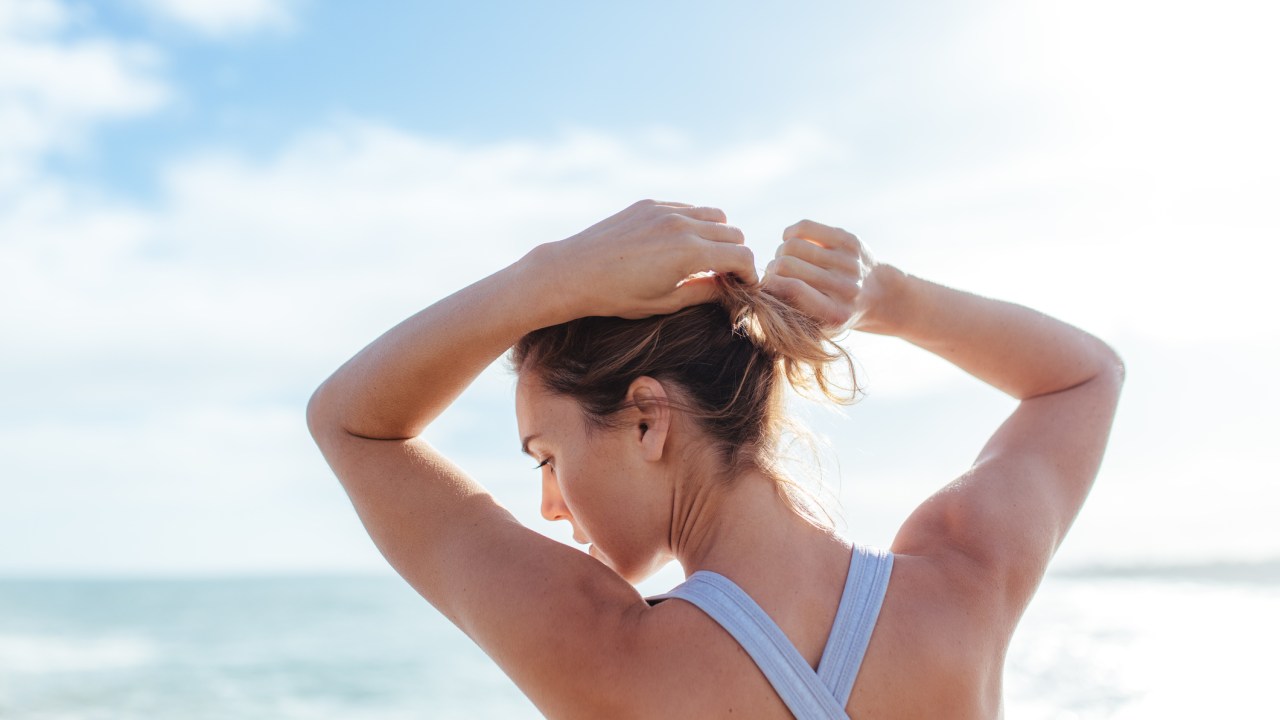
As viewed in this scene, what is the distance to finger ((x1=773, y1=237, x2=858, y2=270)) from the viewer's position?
177cm

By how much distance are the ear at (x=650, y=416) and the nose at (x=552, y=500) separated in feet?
0.70

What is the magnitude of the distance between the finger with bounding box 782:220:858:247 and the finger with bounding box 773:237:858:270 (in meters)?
0.01

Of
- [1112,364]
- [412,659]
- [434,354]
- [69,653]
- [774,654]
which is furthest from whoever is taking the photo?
[69,653]

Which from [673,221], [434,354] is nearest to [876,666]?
[673,221]

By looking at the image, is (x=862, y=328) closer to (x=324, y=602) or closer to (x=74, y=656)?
(x=74, y=656)

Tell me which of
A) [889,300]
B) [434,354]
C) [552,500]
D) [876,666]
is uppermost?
[889,300]

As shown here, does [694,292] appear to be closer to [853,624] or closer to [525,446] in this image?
[525,446]

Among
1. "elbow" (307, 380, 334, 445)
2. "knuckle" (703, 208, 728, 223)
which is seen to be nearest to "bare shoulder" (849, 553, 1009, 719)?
"knuckle" (703, 208, 728, 223)

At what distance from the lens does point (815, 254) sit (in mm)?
1785

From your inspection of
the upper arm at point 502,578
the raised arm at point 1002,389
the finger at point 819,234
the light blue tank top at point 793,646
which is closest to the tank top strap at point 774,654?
the light blue tank top at point 793,646

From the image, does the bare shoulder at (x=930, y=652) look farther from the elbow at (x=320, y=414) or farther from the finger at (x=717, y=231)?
the elbow at (x=320, y=414)

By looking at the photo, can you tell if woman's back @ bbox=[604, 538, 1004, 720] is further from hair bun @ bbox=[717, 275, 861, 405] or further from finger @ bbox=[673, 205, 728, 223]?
finger @ bbox=[673, 205, 728, 223]

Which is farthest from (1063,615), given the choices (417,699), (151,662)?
(151,662)

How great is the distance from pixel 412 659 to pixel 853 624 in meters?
14.2
